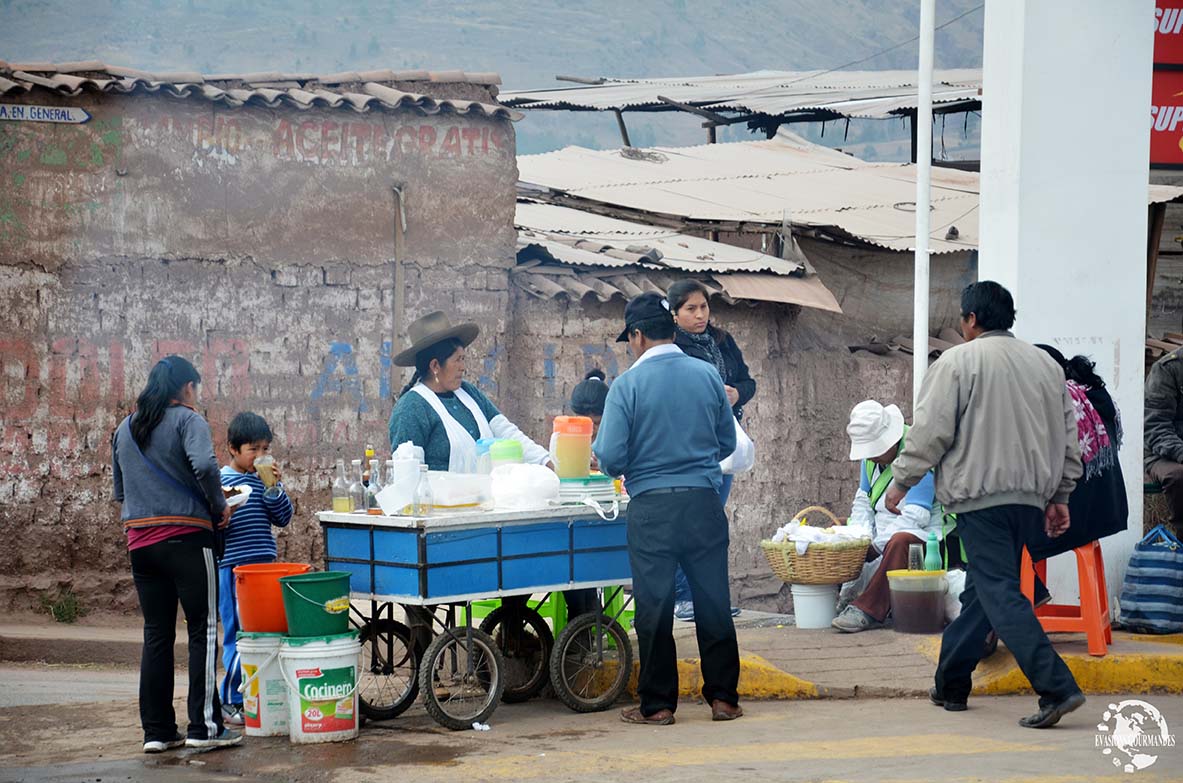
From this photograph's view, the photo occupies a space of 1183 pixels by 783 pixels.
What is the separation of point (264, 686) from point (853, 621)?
3.38 metres

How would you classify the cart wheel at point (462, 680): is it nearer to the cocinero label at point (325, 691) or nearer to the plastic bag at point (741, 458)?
the cocinero label at point (325, 691)

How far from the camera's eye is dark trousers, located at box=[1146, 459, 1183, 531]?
28.9 feet

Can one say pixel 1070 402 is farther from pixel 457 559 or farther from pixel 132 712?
pixel 132 712

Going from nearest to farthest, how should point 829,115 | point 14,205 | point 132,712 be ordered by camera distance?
point 132,712
point 14,205
point 829,115

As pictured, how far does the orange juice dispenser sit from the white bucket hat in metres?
1.75

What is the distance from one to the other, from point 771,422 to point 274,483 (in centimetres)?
669

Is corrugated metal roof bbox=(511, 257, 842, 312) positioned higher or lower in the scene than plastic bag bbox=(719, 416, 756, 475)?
higher

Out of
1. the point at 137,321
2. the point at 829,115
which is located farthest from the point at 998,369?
the point at 829,115

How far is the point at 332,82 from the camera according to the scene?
11.8m

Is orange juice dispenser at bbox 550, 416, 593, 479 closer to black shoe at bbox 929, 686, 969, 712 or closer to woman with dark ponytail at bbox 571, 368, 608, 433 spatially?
black shoe at bbox 929, 686, 969, 712

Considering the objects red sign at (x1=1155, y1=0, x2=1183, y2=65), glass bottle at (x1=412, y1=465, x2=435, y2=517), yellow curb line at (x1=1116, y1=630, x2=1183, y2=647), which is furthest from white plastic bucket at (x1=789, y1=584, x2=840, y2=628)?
red sign at (x1=1155, y1=0, x2=1183, y2=65)

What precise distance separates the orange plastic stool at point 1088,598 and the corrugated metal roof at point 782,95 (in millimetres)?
11781

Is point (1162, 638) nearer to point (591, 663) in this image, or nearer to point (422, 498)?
point (591, 663)

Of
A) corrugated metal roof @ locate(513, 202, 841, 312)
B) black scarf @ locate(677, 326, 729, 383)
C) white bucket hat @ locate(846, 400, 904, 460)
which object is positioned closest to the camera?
white bucket hat @ locate(846, 400, 904, 460)
